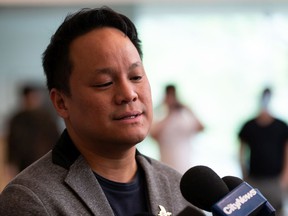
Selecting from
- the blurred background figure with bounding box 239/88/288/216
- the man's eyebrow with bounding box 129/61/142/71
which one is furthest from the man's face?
the blurred background figure with bounding box 239/88/288/216

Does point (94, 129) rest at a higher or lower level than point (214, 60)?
higher

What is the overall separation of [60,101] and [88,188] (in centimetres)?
22

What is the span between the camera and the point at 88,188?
1.41m

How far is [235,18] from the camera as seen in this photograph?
26.3 ft

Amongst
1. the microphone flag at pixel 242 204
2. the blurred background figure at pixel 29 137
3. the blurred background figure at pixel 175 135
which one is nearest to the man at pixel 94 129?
the microphone flag at pixel 242 204

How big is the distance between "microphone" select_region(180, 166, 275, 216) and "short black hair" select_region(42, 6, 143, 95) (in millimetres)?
352

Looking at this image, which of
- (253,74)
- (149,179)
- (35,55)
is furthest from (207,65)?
(149,179)

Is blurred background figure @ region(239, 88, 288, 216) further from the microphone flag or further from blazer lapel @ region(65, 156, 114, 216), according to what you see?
the microphone flag

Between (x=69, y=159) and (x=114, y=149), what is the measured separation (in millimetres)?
106

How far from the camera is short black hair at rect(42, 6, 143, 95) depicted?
148 cm

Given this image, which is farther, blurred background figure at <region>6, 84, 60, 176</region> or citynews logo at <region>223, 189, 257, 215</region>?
blurred background figure at <region>6, 84, 60, 176</region>

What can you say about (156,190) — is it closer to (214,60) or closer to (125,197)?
(125,197)

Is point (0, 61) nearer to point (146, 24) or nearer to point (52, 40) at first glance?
point (146, 24)

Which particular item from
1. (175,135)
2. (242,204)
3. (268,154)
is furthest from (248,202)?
(175,135)
